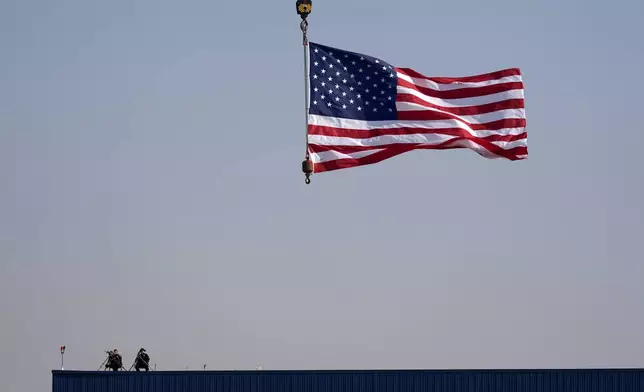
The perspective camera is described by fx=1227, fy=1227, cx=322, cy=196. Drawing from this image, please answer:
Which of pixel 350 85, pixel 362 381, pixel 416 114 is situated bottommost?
pixel 362 381

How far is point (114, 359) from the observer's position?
48594mm

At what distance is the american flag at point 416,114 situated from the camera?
115 feet

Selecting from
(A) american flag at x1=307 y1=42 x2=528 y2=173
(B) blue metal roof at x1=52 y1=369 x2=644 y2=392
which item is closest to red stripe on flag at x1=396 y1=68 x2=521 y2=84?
(A) american flag at x1=307 y1=42 x2=528 y2=173

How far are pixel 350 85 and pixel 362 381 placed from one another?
14124 millimetres

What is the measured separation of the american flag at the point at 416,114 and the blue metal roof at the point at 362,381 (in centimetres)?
1311

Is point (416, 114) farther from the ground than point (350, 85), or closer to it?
closer to it

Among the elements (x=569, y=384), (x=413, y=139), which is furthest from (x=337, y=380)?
(x=413, y=139)

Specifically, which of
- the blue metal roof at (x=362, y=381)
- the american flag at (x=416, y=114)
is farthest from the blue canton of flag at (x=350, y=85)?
the blue metal roof at (x=362, y=381)

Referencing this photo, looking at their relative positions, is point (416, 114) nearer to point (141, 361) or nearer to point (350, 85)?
point (350, 85)

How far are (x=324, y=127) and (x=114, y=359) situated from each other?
1818cm

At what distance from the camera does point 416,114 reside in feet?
116

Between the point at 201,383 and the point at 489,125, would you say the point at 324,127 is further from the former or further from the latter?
the point at 201,383

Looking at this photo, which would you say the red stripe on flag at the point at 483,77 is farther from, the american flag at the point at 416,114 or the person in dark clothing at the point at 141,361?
the person in dark clothing at the point at 141,361

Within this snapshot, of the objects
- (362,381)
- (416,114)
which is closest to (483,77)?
(416,114)
